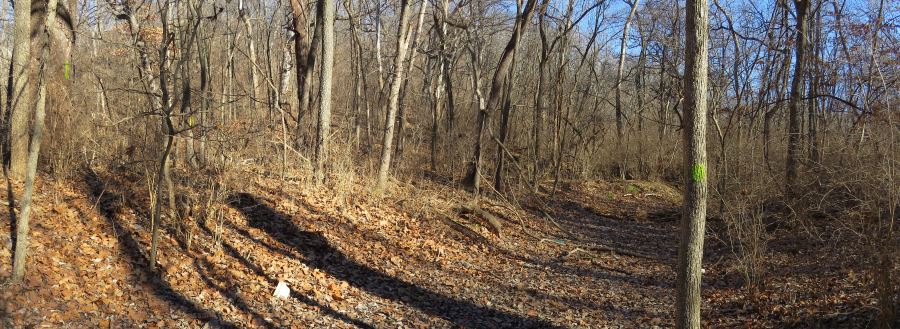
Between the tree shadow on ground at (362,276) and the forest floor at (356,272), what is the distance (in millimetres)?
32

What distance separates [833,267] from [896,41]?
6.17m

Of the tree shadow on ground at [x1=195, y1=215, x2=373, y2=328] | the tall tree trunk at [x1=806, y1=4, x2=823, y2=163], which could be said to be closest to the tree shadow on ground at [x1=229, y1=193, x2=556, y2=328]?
the tree shadow on ground at [x1=195, y1=215, x2=373, y2=328]

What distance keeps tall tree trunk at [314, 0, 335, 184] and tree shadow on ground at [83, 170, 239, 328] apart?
372 centimetres

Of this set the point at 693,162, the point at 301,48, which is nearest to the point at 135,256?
the point at 693,162

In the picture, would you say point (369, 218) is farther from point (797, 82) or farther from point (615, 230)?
point (797, 82)

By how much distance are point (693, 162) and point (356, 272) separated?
184 inches

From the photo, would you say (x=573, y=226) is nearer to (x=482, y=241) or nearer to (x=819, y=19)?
(x=482, y=241)

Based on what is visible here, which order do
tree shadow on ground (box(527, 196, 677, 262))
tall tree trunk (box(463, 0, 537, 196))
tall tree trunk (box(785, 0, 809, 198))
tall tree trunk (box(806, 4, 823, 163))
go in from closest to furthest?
tall tree trunk (box(806, 4, 823, 163)) → tall tree trunk (box(785, 0, 809, 198)) → tree shadow on ground (box(527, 196, 677, 262)) → tall tree trunk (box(463, 0, 537, 196))

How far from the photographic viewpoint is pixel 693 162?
540 centimetres

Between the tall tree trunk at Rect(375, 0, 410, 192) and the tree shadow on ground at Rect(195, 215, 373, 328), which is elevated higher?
the tall tree trunk at Rect(375, 0, 410, 192)

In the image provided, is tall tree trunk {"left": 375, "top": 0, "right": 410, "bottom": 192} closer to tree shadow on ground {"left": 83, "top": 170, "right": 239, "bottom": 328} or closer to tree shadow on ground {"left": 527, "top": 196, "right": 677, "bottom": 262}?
tree shadow on ground {"left": 527, "top": 196, "right": 677, "bottom": 262}

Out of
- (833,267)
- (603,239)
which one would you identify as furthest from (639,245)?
(833,267)

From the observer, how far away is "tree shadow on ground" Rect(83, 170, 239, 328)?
20.2 ft

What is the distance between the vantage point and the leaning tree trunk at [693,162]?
17.5 ft
